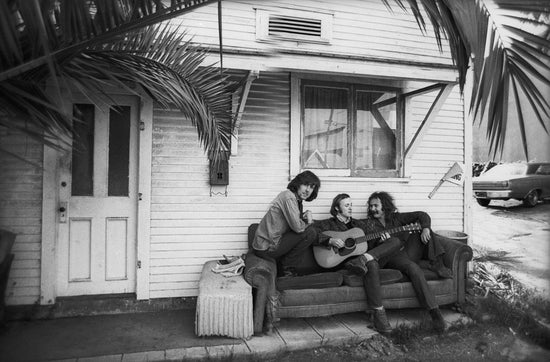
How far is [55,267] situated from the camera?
151 inches

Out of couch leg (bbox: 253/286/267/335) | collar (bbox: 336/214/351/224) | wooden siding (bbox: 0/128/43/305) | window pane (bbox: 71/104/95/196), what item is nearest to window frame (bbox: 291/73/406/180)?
collar (bbox: 336/214/351/224)

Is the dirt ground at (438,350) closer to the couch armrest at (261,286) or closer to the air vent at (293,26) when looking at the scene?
the couch armrest at (261,286)

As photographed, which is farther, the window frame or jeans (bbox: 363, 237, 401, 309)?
Result: the window frame

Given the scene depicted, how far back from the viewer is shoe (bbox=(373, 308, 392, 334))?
3.46 meters

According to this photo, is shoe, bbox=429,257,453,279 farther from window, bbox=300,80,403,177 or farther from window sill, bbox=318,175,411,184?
window, bbox=300,80,403,177

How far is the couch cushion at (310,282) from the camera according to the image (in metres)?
3.52

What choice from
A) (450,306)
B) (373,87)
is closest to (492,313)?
(450,306)

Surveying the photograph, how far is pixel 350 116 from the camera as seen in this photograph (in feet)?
15.5

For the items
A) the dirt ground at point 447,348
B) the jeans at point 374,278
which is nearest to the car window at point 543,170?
the dirt ground at point 447,348

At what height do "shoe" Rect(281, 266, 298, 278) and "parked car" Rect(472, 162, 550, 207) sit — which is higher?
"parked car" Rect(472, 162, 550, 207)

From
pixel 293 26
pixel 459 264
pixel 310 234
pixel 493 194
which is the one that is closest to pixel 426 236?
pixel 459 264

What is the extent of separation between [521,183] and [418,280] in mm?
9127

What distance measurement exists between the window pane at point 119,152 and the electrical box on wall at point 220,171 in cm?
98

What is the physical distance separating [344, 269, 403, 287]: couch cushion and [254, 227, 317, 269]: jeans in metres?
0.54
